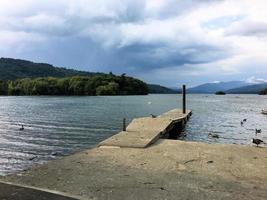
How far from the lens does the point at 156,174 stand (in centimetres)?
1182

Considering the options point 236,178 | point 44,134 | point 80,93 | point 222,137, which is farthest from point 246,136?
point 80,93

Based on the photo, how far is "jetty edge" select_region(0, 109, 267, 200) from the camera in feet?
32.0

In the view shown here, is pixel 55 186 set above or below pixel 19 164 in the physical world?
above

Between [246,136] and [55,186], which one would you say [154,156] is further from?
[246,136]

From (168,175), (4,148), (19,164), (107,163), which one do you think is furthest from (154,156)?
(4,148)

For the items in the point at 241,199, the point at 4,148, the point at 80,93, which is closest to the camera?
the point at 241,199

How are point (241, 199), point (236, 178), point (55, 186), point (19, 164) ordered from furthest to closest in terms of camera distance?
1. point (19, 164)
2. point (236, 178)
3. point (55, 186)
4. point (241, 199)

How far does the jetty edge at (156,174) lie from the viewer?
975 cm

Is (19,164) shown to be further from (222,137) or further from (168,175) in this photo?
(222,137)

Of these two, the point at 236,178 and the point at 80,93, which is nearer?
the point at 236,178

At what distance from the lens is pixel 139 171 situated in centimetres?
1228

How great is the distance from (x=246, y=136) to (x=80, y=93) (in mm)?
168096

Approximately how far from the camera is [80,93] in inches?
7731

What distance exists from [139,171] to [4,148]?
15.9m
